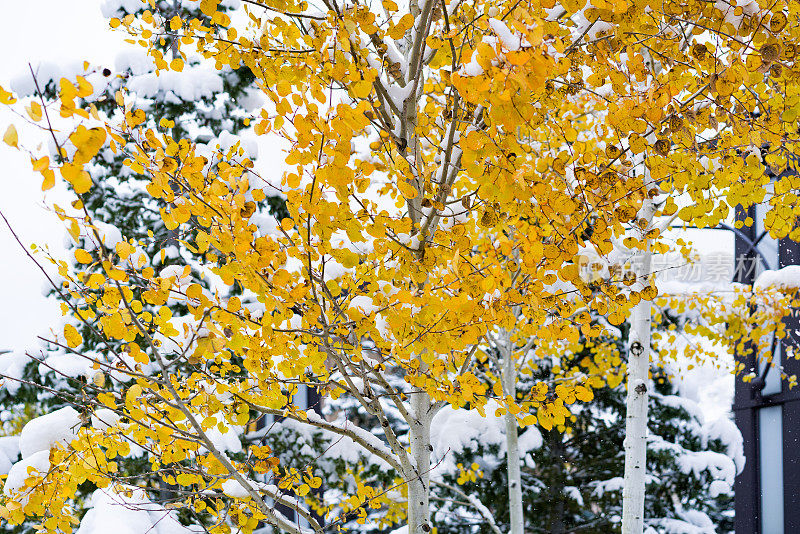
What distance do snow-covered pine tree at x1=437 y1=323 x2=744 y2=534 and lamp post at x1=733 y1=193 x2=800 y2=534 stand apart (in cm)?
32

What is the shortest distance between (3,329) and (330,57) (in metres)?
10.6

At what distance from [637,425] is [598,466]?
3.74 m

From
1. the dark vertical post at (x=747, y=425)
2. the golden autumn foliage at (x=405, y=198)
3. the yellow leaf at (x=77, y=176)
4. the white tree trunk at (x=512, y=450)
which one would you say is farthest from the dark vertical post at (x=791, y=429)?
the yellow leaf at (x=77, y=176)

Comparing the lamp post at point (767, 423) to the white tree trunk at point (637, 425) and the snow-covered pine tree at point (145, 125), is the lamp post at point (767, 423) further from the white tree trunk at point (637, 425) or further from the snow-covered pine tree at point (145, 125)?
the snow-covered pine tree at point (145, 125)

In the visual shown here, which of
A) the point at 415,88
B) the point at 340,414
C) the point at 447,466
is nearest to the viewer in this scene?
the point at 415,88

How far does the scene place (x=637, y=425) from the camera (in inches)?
132

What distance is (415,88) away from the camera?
2201 millimetres

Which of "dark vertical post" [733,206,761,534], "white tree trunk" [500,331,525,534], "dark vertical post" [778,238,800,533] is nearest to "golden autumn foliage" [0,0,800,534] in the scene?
"white tree trunk" [500,331,525,534]

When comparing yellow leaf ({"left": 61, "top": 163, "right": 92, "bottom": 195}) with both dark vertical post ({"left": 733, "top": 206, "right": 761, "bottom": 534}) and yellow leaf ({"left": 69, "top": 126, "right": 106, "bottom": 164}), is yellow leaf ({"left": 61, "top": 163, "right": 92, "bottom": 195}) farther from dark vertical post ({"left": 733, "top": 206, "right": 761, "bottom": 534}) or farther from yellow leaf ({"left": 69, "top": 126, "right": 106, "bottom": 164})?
dark vertical post ({"left": 733, "top": 206, "right": 761, "bottom": 534})

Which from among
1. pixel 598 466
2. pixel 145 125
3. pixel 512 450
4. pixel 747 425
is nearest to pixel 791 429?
pixel 747 425

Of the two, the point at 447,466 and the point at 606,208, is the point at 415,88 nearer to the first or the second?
the point at 606,208

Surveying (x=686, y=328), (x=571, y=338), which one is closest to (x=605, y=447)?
(x=686, y=328)

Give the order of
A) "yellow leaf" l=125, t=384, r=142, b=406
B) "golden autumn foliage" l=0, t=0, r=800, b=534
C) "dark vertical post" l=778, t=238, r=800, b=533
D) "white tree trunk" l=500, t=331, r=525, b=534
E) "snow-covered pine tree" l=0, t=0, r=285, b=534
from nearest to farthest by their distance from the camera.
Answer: "golden autumn foliage" l=0, t=0, r=800, b=534
"yellow leaf" l=125, t=384, r=142, b=406
"snow-covered pine tree" l=0, t=0, r=285, b=534
"white tree trunk" l=500, t=331, r=525, b=534
"dark vertical post" l=778, t=238, r=800, b=533

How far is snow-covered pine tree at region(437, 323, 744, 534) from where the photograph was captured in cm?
633
